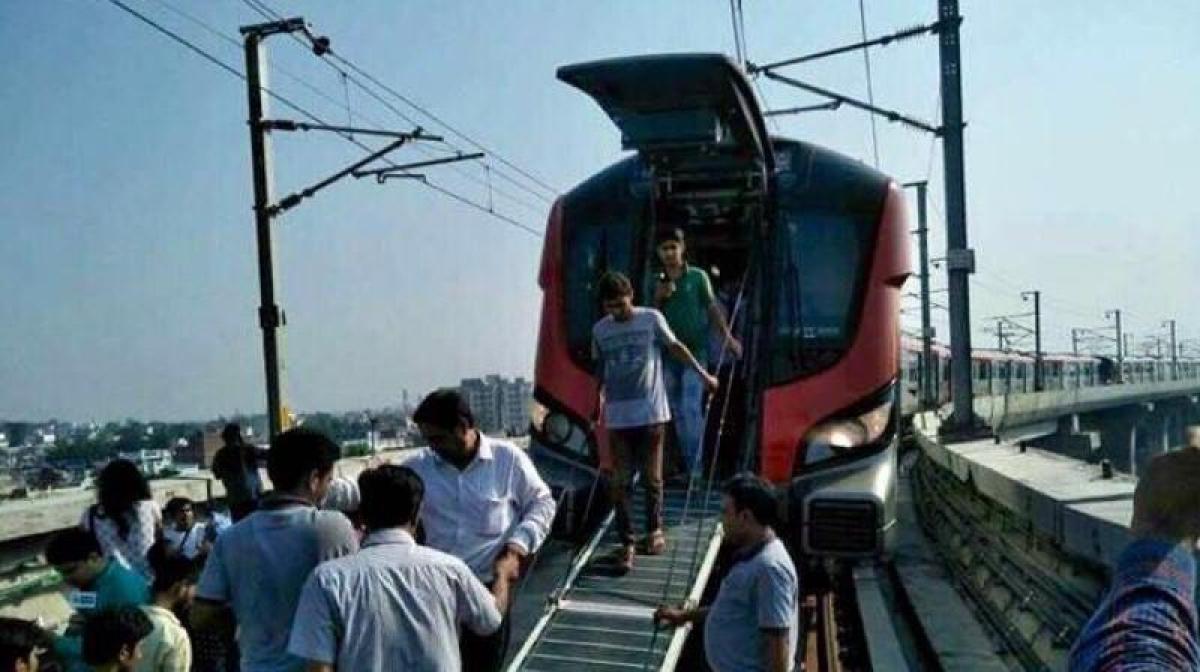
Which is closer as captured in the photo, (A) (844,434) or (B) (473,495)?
(B) (473,495)

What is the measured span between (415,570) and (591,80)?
11.5 ft

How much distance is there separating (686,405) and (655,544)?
4.51 feet

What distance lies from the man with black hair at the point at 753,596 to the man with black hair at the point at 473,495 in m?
0.76

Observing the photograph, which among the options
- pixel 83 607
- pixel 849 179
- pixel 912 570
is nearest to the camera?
pixel 83 607

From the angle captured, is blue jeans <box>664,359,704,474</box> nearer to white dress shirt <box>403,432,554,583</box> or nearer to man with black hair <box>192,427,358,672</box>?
white dress shirt <box>403,432,554,583</box>

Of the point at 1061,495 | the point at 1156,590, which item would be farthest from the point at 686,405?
the point at 1156,590

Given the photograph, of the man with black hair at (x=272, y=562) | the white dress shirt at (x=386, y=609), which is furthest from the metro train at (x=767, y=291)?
the white dress shirt at (x=386, y=609)

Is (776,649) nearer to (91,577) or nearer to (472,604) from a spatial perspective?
(472,604)

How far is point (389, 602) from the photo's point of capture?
2857 millimetres

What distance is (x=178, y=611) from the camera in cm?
446

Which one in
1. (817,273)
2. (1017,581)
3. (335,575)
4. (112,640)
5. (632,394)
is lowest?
(1017,581)

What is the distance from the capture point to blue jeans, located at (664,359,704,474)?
684 centimetres

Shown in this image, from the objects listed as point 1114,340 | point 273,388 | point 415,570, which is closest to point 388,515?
point 415,570

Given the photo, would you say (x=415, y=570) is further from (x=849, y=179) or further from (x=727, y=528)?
(x=849, y=179)
